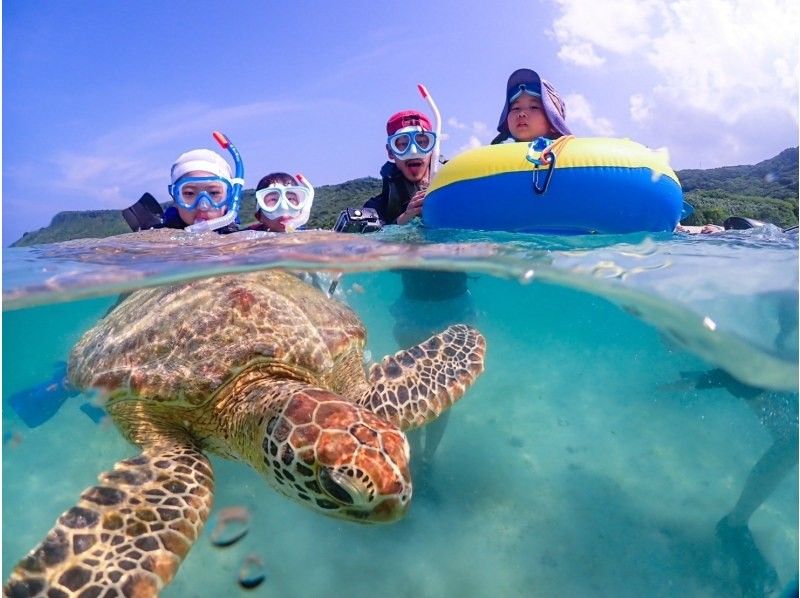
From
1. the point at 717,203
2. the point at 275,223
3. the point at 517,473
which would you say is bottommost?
the point at 517,473

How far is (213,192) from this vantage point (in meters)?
6.91

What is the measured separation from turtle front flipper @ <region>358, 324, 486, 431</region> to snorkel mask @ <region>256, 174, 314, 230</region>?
9.83 ft

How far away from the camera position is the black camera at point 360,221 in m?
7.04

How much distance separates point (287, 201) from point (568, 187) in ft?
12.6

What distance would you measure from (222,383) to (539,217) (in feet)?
11.7

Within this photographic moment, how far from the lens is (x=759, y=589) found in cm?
549

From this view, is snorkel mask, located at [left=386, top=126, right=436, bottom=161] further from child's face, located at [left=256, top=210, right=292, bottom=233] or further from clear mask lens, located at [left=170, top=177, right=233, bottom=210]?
clear mask lens, located at [left=170, top=177, right=233, bottom=210]

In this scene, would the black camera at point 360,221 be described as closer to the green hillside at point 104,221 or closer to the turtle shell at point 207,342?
the turtle shell at point 207,342

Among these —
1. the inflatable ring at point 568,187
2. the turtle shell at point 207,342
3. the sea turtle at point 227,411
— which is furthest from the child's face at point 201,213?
the inflatable ring at point 568,187

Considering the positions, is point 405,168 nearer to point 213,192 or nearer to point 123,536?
point 213,192

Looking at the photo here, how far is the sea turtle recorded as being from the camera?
2703mm

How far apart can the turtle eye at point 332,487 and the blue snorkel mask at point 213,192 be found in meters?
4.90

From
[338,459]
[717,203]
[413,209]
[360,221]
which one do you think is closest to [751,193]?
[717,203]

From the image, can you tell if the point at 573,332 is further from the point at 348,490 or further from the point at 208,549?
the point at 348,490
